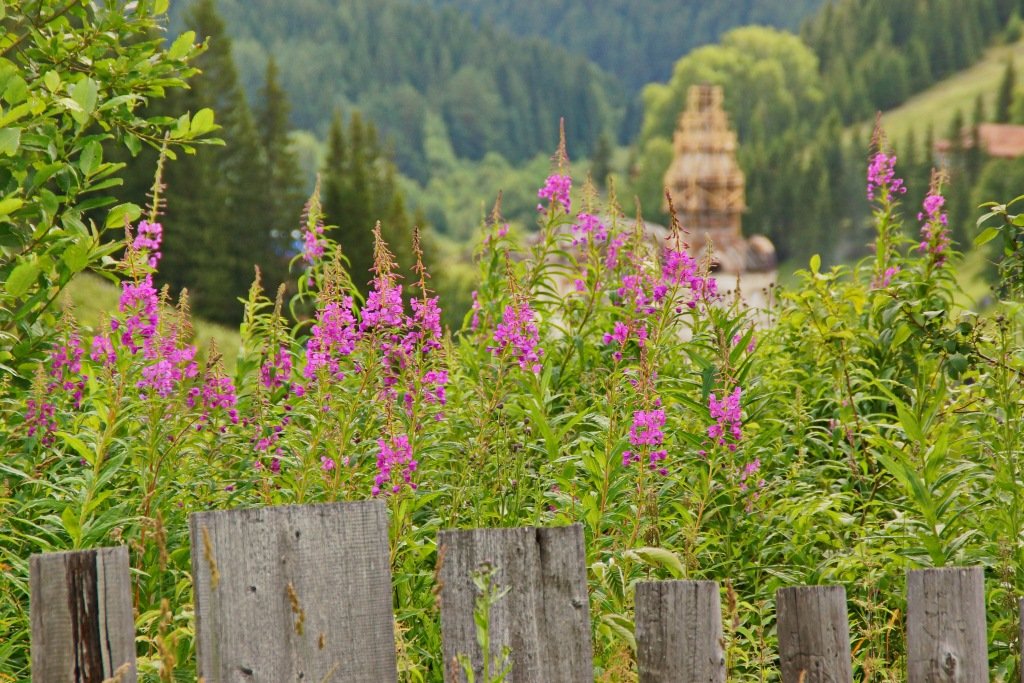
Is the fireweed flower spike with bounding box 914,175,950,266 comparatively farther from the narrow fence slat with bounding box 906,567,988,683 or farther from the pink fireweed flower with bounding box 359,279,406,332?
the narrow fence slat with bounding box 906,567,988,683

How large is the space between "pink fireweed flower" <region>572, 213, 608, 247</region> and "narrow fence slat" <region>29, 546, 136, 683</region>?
3.88 m

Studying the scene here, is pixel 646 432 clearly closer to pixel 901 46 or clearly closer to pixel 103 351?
pixel 103 351

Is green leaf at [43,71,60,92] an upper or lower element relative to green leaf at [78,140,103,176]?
upper

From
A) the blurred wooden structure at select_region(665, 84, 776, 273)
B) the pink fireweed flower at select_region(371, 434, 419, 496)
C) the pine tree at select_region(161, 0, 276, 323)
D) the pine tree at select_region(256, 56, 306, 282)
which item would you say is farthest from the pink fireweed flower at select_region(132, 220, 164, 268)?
the blurred wooden structure at select_region(665, 84, 776, 273)

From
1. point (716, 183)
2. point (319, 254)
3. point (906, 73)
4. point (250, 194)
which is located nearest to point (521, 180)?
point (906, 73)

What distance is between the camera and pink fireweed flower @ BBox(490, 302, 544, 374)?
13.8ft

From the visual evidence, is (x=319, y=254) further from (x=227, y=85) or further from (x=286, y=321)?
(x=227, y=85)

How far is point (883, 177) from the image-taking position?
237 inches

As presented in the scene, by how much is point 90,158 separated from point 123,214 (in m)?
0.23

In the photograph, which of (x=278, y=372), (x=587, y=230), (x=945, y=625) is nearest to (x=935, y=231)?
(x=587, y=230)

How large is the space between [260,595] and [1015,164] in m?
110

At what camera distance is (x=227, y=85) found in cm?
5031

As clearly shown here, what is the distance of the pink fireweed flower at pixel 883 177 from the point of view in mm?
5879

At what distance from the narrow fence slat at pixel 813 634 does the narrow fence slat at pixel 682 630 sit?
23cm
